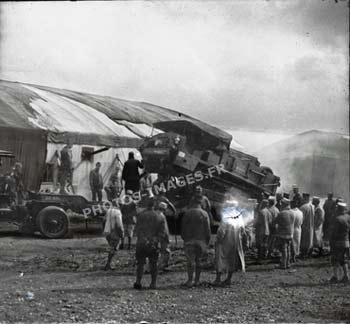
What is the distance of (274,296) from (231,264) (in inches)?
41.6

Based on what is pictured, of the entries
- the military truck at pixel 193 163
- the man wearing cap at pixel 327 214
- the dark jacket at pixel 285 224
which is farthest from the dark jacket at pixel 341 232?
the military truck at pixel 193 163

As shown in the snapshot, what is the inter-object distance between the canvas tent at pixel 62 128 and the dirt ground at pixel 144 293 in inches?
231

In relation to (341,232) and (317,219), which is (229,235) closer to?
(341,232)

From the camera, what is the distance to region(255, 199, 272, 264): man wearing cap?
1290 centimetres

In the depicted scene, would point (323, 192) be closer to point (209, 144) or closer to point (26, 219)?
point (209, 144)

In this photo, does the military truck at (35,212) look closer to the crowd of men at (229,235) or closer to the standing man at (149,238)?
the crowd of men at (229,235)

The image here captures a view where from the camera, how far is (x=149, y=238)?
29.8 ft

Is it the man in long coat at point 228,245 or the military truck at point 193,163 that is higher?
the military truck at point 193,163

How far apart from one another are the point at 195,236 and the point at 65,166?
10.1 meters

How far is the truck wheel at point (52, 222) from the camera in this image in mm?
14180

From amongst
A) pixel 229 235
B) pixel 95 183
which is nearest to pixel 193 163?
pixel 95 183

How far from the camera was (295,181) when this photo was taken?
88.9ft

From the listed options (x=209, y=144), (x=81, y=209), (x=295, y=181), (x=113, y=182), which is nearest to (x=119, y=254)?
(x=81, y=209)

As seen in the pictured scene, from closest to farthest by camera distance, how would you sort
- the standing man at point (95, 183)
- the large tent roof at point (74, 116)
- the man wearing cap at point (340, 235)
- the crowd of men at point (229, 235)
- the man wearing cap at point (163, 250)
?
the crowd of men at point (229, 235), the man wearing cap at point (163, 250), the man wearing cap at point (340, 235), the standing man at point (95, 183), the large tent roof at point (74, 116)
